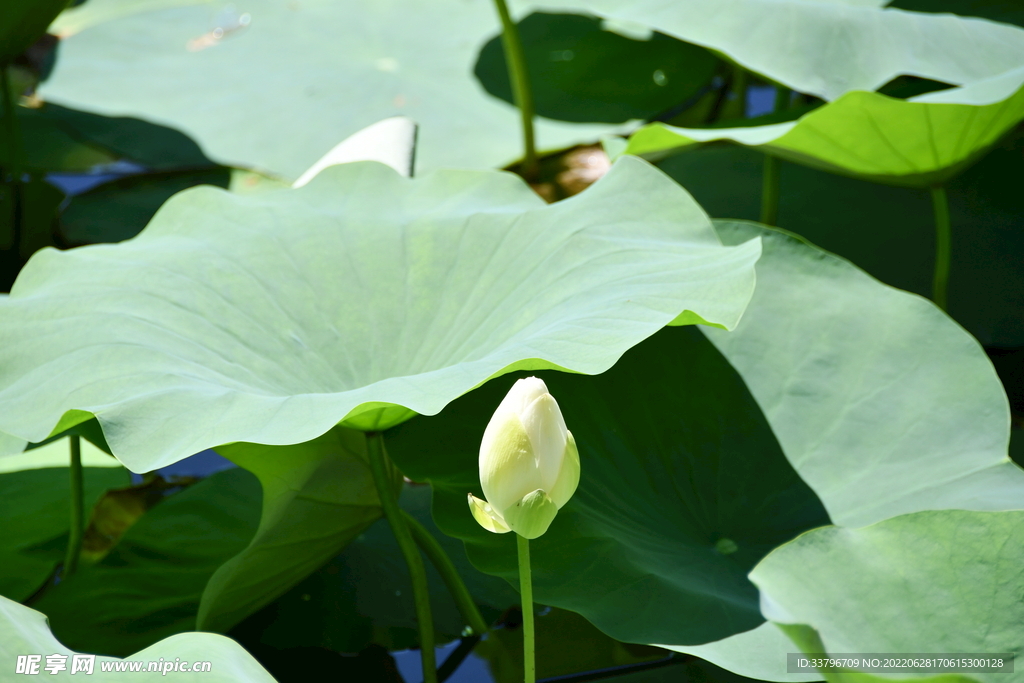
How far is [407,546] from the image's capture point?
3.22 feet

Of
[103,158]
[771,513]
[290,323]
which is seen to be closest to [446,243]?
[290,323]

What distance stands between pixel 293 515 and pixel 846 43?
119 centimetres

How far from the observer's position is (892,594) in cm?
75

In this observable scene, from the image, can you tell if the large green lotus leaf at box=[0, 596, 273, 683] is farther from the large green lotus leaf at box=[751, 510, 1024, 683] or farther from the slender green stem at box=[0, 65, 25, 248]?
the slender green stem at box=[0, 65, 25, 248]

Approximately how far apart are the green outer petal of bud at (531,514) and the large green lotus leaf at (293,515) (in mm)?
359

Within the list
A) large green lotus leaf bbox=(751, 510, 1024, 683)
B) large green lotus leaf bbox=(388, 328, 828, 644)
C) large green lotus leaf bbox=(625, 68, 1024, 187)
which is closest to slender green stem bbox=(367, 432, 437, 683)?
large green lotus leaf bbox=(388, 328, 828, 644)

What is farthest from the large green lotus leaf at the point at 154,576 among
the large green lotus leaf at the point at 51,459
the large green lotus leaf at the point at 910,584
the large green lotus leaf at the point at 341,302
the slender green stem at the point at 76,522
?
the large green lotus leaf at the point at 910,584

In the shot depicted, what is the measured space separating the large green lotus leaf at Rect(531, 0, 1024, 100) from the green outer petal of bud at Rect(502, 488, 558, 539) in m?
1.03

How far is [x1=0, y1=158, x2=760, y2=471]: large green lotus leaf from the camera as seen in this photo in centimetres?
83

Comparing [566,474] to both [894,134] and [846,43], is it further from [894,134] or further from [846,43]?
[846,43]

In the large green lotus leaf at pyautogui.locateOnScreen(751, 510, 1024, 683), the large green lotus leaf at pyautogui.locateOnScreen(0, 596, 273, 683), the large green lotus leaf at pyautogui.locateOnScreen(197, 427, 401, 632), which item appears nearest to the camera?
the large green lotus leaf at pyautogui.locateOnScreen(0, 596, 273, 683)

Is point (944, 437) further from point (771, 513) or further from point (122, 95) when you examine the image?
point (122, 95)

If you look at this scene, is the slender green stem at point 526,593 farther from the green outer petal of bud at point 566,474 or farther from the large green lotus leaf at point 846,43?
the large green lotus leaf at point 846,43

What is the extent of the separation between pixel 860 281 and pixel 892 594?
1.86 feet
